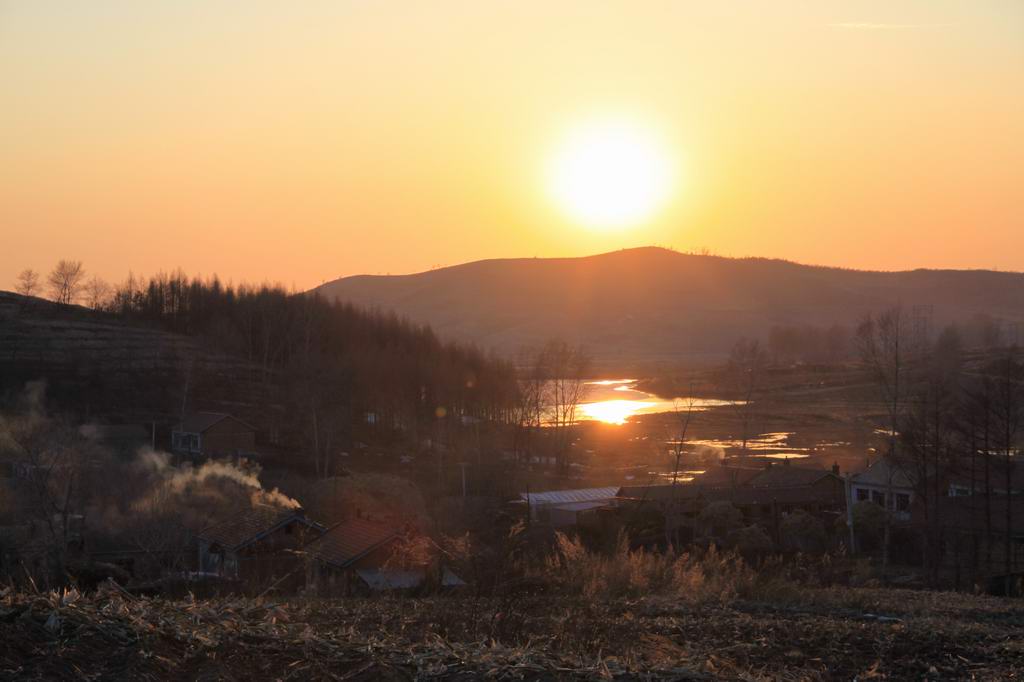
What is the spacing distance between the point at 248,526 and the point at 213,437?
24718 millimetres

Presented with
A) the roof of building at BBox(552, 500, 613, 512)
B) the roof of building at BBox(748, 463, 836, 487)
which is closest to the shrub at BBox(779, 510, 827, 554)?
the roof of building at BBox(748, 463, 836, 487)

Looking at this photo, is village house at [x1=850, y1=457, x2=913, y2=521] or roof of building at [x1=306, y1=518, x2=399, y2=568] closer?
roof of building at [x1=306, y1=518, x2=399, y2=568]

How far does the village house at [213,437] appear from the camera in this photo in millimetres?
46375

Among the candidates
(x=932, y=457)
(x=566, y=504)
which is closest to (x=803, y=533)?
(x=932, y=457)

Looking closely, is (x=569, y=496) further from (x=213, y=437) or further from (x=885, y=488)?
(x=213, y=437)

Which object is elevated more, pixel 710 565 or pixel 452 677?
pixel 452 677

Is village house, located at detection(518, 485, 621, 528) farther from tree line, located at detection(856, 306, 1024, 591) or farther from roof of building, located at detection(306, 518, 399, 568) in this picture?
roof of building, located at detection(306, 518, 399, 568)

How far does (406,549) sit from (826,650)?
10.7m

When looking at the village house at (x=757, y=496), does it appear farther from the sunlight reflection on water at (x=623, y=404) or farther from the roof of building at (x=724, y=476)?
the sunlight reflection on water at (x=623, y=404)

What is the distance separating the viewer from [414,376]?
58594 mm

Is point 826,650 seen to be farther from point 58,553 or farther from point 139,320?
point 139,320

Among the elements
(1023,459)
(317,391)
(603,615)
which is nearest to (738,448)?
(1023,459)

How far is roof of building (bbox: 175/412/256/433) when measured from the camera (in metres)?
47.0

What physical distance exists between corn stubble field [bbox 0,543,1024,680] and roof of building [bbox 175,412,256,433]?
128 ft
